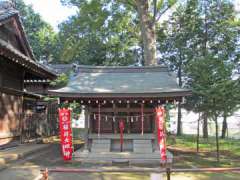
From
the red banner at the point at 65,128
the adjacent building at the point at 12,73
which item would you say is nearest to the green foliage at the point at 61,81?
the adjacent building at the point at 12,73

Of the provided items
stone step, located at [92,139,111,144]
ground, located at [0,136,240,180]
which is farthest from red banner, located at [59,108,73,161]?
stone step, located at [92,139,111,144]

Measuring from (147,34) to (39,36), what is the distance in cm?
2047

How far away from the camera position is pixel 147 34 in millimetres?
18281

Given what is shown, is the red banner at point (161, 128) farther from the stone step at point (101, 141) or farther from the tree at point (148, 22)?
the tree at point (148, 22)

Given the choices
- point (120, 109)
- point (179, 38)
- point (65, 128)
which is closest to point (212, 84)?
point (120, 109)

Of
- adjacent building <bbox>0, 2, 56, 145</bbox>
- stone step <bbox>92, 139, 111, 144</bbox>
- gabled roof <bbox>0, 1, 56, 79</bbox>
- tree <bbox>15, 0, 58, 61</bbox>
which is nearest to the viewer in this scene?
gabled roof <bbox>0, 1, 56, 79</bbox>

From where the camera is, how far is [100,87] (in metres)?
12.8

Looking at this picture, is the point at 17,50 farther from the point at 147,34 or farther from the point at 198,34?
the point at 198,34

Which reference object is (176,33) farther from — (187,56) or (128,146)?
(128,146)

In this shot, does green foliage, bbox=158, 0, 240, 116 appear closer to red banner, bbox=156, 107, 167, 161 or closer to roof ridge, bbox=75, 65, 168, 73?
roof ridge, bbox=75, 65, 168, 73

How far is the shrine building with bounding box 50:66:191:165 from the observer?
11625 millimetres

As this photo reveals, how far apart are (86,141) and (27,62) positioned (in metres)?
4.29

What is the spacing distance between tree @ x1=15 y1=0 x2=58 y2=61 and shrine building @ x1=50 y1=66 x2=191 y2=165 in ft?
72.2

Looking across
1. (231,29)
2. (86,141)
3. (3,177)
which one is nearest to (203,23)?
(231,29)
